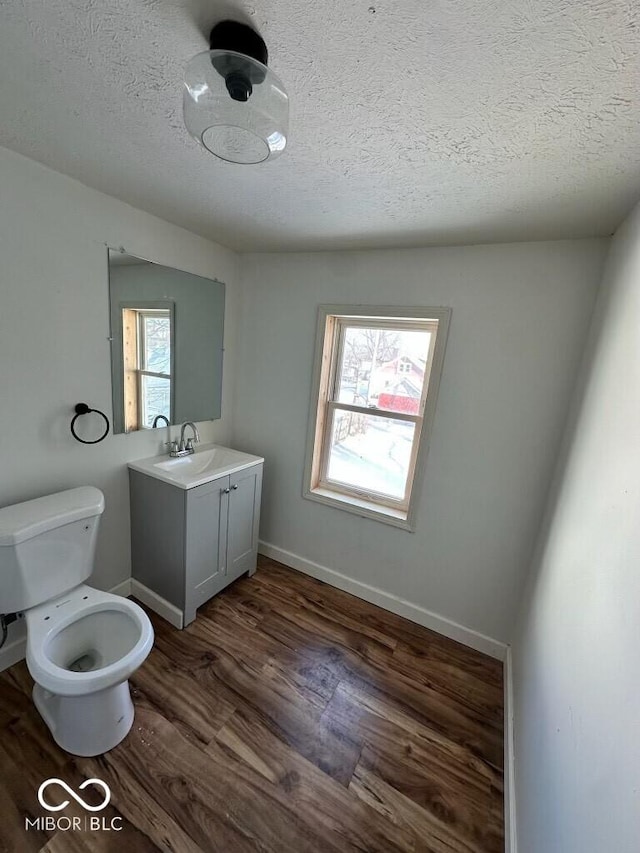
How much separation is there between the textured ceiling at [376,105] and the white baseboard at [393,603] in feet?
6.95

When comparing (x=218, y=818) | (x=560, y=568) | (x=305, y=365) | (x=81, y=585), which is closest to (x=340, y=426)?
(x=305, y=365)

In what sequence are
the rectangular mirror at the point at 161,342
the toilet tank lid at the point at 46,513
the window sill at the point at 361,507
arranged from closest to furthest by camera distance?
1. the toilet tank lid at the point at 46,513
2. the rectangular mirror at the point at 161,342
3. the window sill at the point at 361,507

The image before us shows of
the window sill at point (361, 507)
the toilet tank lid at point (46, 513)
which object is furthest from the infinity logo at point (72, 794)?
the window sill at point (361, 507)

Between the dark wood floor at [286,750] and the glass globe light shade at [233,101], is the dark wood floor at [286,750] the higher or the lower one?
the lower one

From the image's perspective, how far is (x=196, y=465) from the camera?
2162mm

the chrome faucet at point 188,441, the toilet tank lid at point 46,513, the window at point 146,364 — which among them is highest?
Result: the window at point 146,364

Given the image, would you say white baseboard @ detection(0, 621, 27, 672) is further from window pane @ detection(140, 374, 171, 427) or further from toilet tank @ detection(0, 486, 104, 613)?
window pane @ detection(140, 374, 171, 427)

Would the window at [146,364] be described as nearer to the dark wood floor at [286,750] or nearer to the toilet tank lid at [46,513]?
the toilet tank lid at [46,513]

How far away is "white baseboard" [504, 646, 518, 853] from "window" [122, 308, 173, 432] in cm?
233

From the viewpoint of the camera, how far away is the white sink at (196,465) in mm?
1784

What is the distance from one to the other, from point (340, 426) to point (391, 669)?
4.68ft

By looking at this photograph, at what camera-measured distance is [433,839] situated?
1151 millimetres

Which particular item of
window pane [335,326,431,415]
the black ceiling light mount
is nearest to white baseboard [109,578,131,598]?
window pane [335,326,431,415]

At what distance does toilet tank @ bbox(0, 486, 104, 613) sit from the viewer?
1311 millimetres
